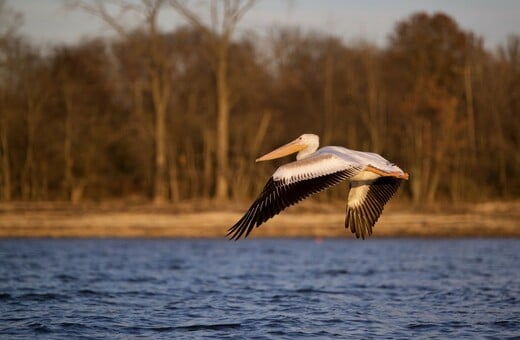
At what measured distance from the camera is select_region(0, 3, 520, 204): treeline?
103ft

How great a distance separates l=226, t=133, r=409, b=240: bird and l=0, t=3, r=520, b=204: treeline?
19619 mm

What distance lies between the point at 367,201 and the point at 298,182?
161 centimetres

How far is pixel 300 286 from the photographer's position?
15125mm

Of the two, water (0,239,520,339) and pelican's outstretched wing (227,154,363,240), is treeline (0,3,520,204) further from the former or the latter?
pelican's outstretched wing (227,154,363,240)


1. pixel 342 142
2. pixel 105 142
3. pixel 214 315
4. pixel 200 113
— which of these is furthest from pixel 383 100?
pixel 214 315

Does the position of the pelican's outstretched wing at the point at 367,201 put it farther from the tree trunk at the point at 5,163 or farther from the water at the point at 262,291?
the tree trunk at the point at 5,163

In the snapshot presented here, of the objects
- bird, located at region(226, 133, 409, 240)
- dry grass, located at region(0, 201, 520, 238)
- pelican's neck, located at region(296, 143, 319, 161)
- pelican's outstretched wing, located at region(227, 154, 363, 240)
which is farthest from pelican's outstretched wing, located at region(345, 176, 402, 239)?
dry grass, located at region(0, 201, 520, 238)

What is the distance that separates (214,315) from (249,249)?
12.2 m

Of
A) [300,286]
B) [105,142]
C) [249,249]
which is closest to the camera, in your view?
[300,286]

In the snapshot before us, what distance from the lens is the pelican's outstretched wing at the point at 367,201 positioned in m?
11.0

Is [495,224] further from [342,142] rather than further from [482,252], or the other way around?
[342,142]

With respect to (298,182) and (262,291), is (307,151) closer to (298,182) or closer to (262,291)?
(298,182)

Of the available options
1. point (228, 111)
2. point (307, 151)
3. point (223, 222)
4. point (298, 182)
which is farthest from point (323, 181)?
point (228, 111)

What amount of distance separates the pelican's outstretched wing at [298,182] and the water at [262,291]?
1540 millimetres
